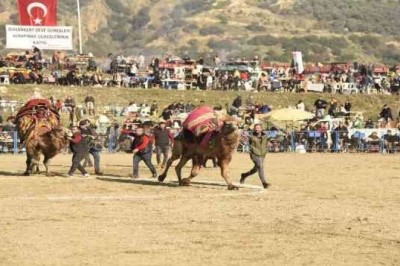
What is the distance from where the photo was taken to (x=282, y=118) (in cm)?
3750

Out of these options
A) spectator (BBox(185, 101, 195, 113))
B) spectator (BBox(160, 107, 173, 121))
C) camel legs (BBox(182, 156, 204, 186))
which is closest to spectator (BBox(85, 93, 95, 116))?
spectator (BBox(160, 107, 173, 121))

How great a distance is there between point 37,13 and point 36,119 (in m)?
25.1

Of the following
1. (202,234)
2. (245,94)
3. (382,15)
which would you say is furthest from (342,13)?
(202,234)

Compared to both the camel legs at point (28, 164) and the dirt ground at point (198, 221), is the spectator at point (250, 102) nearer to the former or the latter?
the dirt ground at point (198, 221)

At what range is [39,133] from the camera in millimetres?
21562

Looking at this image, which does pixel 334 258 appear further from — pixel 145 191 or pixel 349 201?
pixel 145 191

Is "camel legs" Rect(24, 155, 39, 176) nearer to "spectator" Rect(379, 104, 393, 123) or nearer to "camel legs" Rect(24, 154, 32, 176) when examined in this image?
"camel legs" Rect(24, 154, 32, 176)

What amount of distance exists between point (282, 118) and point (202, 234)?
83.5 ft

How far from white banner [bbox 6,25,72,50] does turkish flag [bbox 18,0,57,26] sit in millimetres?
408

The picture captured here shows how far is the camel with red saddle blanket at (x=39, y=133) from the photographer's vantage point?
70.3ft

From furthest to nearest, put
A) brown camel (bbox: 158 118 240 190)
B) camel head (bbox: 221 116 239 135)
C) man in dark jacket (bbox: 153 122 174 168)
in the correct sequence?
man in dark jacket (bbox: 153 122 174 168)
brown camel (bbox: 158 118 240 190)
camel head (bbox: 221 116 239 135)

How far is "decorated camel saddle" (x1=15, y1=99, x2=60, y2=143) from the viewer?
21.6 meters

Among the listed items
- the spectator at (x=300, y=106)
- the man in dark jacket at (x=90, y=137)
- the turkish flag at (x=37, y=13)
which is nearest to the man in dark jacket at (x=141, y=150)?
the man in dark jacket at (x=90, y=137)

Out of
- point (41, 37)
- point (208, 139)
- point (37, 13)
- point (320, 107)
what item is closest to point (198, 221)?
point (208, 139)
